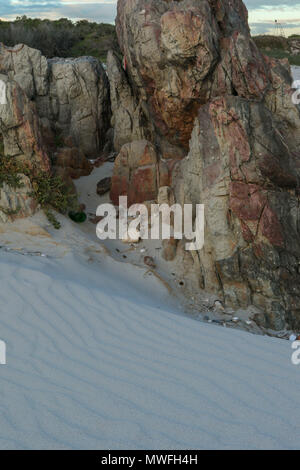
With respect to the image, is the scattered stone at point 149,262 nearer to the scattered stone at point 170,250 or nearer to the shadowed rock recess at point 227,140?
the scattered stone at point 170,250

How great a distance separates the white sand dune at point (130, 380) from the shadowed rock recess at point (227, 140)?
2.73 metres

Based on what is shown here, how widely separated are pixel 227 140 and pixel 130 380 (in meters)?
4.64

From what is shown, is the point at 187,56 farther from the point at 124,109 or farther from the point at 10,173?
the point at 10,173

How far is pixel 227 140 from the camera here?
6547 millimetres

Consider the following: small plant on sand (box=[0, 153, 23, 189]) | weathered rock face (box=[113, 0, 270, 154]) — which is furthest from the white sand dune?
weathered rock face (box=[113, 0, 270, 154])

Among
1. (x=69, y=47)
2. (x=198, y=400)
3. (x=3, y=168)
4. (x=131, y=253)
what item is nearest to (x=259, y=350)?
(x=198, y=400)

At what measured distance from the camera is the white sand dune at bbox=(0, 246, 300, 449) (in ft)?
7.33

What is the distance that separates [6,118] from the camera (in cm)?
707

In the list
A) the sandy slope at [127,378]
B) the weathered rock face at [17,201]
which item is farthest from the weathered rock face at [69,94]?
the sandy slope at [127,378]

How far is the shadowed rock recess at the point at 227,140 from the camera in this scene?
6.39 metres

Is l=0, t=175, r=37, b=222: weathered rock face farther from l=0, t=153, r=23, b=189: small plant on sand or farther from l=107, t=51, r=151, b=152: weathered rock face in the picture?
l=107, t=51, r=151, b=152: weathered rock face

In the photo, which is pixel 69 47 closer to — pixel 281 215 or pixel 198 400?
pixel 281 215

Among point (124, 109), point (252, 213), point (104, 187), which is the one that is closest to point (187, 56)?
point (124, 109)

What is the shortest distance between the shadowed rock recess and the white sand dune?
8.95ft
